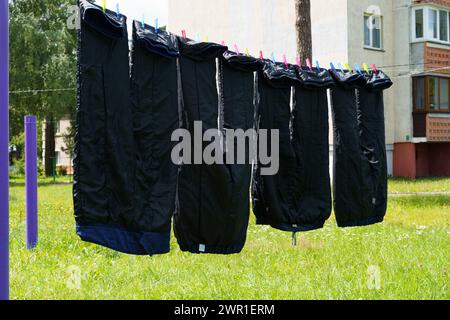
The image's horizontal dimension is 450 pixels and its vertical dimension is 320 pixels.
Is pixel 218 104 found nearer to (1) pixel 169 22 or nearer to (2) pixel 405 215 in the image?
(2) pixel 405 215

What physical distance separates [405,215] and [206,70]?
6.84 m

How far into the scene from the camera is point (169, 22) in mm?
26406

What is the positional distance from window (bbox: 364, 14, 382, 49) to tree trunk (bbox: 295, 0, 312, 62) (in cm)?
1166

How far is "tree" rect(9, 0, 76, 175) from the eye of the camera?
977 inches

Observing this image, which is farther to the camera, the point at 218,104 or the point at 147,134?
the point at 218,104

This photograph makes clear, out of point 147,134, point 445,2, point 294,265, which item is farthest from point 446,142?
point 147,134

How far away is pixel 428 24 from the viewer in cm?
2239

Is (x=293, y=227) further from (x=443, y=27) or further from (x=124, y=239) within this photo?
(x=443, y=27)

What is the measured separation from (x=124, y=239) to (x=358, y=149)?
9.13ft

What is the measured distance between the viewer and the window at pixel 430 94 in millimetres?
22500

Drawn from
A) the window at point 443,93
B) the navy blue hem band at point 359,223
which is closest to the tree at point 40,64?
the window at point 443,93

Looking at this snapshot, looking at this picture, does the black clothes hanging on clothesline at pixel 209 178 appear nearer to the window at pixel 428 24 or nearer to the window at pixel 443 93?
the window at pixel 428 24

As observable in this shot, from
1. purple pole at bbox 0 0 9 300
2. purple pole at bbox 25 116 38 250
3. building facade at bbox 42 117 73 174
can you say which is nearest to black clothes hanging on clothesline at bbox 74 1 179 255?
purple pole at bbox 0 0 9 300

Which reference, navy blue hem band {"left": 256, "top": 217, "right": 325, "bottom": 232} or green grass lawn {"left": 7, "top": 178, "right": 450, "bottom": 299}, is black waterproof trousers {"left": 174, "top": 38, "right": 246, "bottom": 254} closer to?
green grass lawn {"left": 7, "top": 178, "right": 450, "bottom": 299}
